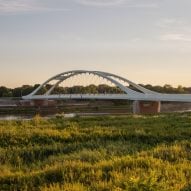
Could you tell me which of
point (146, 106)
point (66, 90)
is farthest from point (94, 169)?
point (66, 90)

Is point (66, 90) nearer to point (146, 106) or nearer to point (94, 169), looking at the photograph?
point (146, 106)

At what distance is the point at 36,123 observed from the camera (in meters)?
21.3

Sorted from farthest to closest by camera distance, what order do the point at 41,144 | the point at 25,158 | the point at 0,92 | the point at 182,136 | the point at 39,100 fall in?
the point at 0,92 < the point at 39,100 < the point at 182,136 < the point at 41,144 < the point at 25,158

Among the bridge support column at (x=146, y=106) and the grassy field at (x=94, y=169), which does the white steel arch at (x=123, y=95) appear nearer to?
the bridge support column at (x=146, y=106)

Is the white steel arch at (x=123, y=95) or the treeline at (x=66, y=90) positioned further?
the treeline at (x=66, y=90)

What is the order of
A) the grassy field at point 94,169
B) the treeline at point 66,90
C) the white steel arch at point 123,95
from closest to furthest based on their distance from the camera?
the grassy field at point 94,169 < the white steel arch at point 123,95 < the treeline at point 66,90

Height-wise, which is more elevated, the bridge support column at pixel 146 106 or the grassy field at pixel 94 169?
the grassy field at pixel 94 169

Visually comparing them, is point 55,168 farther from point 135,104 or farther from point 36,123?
point 135,104

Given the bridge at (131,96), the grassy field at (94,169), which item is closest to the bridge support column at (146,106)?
the bridge at (131,96)

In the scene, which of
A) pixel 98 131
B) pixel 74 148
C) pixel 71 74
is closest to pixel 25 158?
pixel 74 148

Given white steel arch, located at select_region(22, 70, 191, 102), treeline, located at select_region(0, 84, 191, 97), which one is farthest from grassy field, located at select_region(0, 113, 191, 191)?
treeline, located at select_region(0, 84, 191, 97)

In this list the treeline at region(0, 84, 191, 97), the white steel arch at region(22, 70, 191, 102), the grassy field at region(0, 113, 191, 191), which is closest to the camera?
the grassy field at region(0, 113, 191, 191)

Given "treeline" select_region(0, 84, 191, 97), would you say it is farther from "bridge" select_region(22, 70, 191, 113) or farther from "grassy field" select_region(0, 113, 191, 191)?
"grassy field" select_region(0, 113, 191, 191)

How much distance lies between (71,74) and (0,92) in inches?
1760
